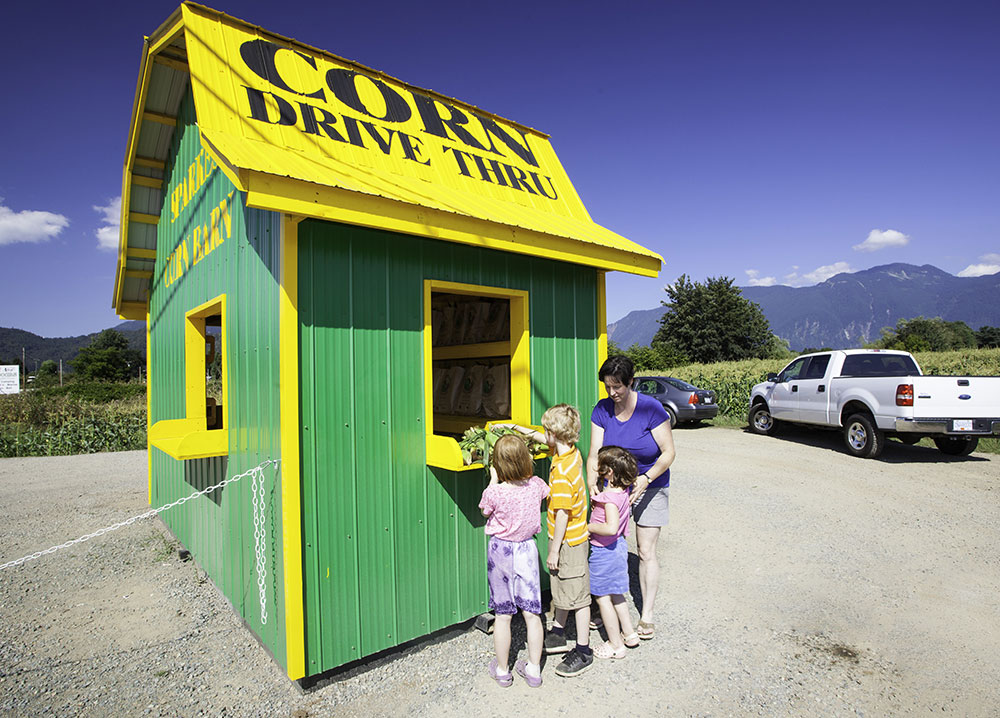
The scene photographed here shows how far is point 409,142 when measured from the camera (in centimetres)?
460

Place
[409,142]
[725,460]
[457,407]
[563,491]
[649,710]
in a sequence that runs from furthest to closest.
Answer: [725,460] → [457,407] → [409,142] → [563,491] → [649,710]

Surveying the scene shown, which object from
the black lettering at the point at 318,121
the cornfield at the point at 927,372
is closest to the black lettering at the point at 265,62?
the black lettering at the point at 318,121

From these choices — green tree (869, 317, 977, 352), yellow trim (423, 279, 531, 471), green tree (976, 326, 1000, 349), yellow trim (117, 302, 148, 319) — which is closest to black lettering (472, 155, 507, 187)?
yellow trim (423, 279, 531, 471)

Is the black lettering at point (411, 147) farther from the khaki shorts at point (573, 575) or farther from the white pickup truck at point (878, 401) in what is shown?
the white pickup truck at point (878, 401)

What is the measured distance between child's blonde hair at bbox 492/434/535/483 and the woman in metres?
0.59

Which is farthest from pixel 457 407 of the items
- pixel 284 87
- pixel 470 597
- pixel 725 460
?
pixel 725 460

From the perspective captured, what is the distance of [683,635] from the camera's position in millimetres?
4094

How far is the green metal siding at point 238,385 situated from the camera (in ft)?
11.3

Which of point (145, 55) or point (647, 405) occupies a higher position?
point (145, 55)

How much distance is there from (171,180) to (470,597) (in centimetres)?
520

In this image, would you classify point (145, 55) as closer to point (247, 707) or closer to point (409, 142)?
point (409, 142)

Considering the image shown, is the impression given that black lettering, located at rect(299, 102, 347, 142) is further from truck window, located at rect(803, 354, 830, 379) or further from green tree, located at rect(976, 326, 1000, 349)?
green tree, located at rect(976, 326, 1000, 349)

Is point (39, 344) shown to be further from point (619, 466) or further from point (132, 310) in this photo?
point (619, 466)

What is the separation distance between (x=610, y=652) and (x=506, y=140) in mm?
4567
